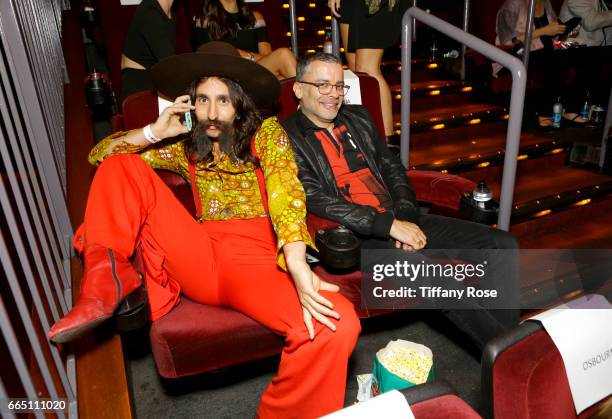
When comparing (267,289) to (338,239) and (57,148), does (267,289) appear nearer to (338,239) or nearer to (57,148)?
(338,239)

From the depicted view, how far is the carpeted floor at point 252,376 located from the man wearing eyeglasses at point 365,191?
23cm

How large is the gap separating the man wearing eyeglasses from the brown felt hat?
24cm

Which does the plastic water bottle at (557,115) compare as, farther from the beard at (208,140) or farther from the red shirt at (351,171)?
the beard at (208,140)

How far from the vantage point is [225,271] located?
1.54m

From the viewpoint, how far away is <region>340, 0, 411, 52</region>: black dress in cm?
248

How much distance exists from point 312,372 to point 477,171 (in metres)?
2.05

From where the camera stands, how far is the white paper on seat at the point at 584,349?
2.59 ft

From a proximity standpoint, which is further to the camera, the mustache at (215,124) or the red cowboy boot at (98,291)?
the mustache at (215,124)

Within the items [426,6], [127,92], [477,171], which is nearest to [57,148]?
[127,92]

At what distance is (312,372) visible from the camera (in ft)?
4.27

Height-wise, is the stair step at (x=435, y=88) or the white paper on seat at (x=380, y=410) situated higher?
the stair step at (x=435, y=88)

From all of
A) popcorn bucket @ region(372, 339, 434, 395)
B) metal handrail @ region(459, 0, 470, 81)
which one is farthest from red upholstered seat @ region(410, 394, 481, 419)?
metal handrail @ region(459, 0, 470, 81)

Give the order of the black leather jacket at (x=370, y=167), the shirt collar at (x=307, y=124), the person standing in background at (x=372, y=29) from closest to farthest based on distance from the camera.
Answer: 1. the black leather jacket at (x=370, y=167)
2. the shirt collar at (x=307, y=124)
3. the person standing in background at (x=372, y=29)

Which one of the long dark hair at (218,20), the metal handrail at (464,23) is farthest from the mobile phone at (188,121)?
the metal handrail at (464,23)
